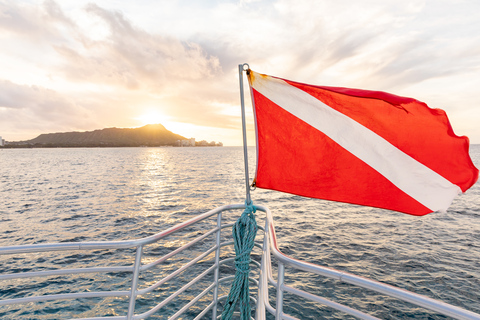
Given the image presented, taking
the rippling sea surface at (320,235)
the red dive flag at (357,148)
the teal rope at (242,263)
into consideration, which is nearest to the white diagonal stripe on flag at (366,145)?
the red dive flag at (357,148)

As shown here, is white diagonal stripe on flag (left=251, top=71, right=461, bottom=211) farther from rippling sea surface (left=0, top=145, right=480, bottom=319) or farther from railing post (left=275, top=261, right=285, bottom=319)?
rippling sea surface (left=0, top=145, right=480, bottom=319)

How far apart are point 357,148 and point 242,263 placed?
2209 millimetres

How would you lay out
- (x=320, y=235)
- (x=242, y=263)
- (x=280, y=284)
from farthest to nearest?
(x=320, y=235)
(x=242, y=263)
(x=280, y=284)

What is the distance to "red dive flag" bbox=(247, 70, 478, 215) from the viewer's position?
10.2 ft

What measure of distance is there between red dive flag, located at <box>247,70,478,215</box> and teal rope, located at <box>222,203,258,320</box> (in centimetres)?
69

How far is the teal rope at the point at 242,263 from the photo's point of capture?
135 inches

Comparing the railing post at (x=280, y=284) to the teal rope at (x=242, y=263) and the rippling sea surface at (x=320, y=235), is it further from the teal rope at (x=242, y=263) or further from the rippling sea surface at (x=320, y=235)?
the rippling sea surface at (x=320, y=235)

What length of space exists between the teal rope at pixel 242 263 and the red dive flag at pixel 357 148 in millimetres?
686

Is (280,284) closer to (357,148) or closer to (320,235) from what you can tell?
(357,148)

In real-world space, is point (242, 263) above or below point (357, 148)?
below

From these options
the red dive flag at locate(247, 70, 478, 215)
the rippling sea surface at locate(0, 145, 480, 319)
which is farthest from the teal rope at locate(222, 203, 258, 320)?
the rippling sea surface at locate(0, 145, 480, 319)

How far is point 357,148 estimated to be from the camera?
3.47m

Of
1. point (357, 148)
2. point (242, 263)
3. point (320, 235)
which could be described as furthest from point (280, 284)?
point (320, 235)

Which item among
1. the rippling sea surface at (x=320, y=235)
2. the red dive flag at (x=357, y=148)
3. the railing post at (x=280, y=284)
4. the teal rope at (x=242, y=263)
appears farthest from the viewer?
the rippling sea surface at (x=320, y=235)
